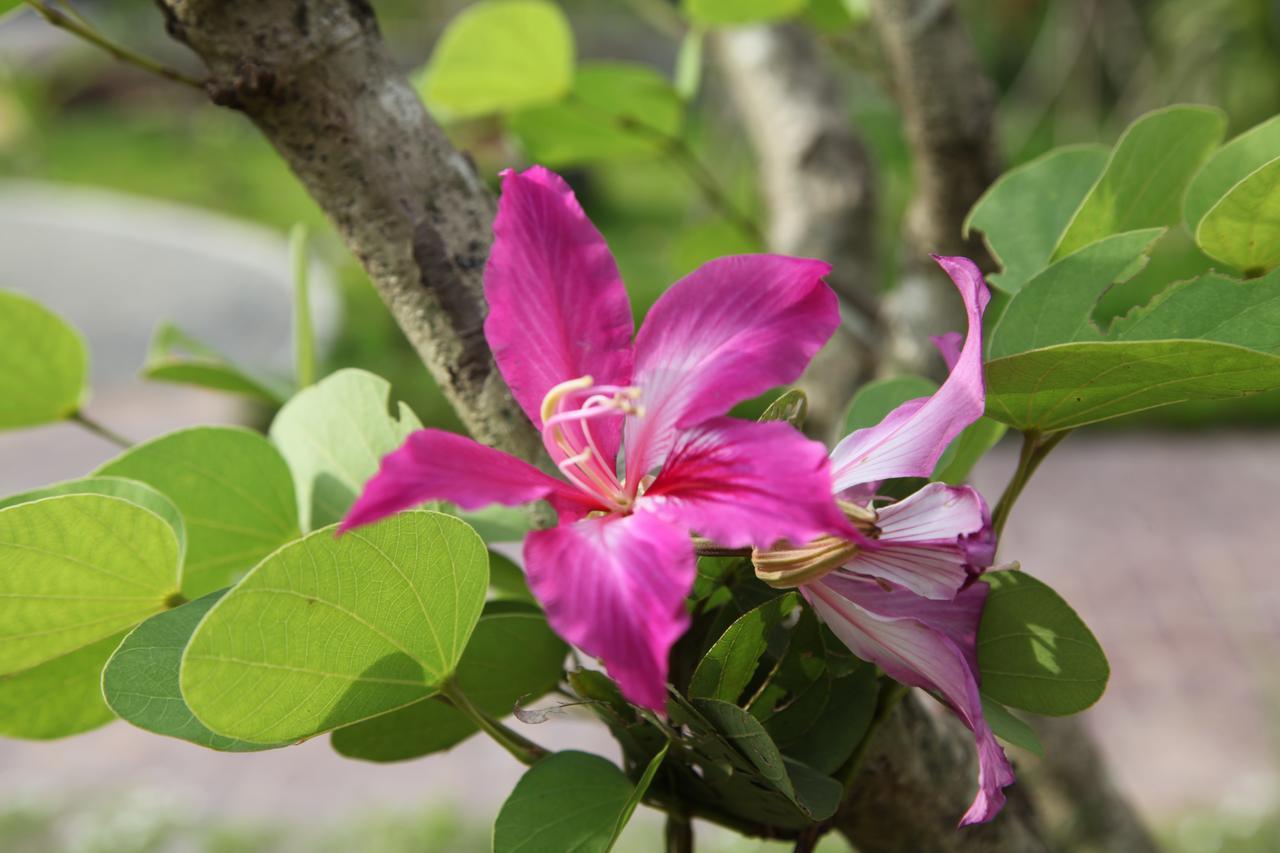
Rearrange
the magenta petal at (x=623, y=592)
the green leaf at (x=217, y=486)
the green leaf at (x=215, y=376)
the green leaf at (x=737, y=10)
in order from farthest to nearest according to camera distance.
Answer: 1. the green leaf at (x=737, y=10)
2. the green leaf at (x=215, y=376)
3. the green leaf at (x=217, y=486)
4. the magenta petal at (x=623, y=592)

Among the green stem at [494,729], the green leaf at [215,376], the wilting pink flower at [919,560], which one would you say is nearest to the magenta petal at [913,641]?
the wilting pink flower at [919,560]

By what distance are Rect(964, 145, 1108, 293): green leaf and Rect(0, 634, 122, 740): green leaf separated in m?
0.35

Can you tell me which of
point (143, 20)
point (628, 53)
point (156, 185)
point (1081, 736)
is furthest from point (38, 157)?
point (1081, 736)

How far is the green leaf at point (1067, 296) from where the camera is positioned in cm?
37

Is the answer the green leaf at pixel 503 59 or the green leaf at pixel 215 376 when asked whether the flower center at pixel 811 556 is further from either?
the green leaf at pixel 503 59

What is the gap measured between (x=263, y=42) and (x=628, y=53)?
10.9m

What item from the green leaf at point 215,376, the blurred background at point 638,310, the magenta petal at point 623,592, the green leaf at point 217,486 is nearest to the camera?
the magenta petal at point 623,592

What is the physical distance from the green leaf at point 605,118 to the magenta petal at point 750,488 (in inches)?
22.2

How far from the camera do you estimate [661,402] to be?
0.33m

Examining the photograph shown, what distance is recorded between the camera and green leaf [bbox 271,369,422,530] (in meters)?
0.41

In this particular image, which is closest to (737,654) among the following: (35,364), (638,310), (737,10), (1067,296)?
(1067,296)

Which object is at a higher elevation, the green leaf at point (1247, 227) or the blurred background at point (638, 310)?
the green leaf at point (1247, 227)

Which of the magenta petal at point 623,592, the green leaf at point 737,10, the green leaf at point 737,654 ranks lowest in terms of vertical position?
the green leaf at point 737,654

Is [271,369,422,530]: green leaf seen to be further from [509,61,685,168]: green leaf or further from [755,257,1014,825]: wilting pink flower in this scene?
[509,61,685,168]: green leaf
